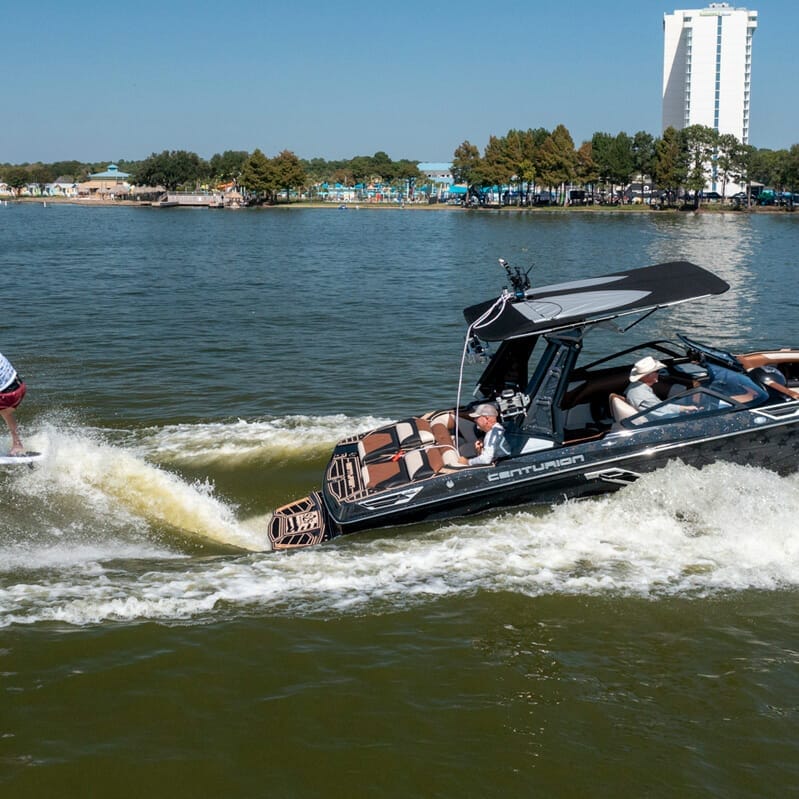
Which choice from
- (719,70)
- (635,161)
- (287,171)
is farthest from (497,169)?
(719,70)

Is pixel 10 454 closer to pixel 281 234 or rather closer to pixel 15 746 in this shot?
pixel 15 746

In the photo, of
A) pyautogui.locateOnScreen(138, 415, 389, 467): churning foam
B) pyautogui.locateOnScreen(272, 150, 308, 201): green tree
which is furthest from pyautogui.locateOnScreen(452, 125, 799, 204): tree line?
pyautogui.locateOnScreen(138, 415, 389, 467): churning foam

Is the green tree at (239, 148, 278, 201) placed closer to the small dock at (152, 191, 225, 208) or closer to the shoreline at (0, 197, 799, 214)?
the shoreline at (0, 197, 799, 214)

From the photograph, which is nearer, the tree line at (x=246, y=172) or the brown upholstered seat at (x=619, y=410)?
the brown upholstered seat at (x=619, y=410)

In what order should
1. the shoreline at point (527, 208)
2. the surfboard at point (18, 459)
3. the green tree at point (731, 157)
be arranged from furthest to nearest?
1. the shoreline at point (527, 208)
2. the green tree at point (731, 157)
3. the surfboard at point (18, 459)

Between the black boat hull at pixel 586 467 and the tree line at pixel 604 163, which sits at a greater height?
the tree line at pixel 604 163

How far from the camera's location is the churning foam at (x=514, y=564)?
Answer: 8352 millimetres

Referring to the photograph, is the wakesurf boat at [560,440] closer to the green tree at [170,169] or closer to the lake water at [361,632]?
the lake water at [361,632]

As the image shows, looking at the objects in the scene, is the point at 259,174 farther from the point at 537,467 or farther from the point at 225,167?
the point at 537,467

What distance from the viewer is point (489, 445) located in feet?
31.7

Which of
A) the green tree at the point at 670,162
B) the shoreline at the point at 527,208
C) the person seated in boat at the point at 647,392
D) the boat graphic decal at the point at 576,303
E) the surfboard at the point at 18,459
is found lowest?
the surfboard at the point at 18,459

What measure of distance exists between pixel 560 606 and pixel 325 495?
2833 millimetres

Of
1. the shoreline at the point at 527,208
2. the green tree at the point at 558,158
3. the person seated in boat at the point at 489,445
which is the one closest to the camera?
the person seated in boat at the point at 489,445

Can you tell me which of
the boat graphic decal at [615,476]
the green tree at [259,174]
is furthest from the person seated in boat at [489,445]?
the green tree at [259,174]
